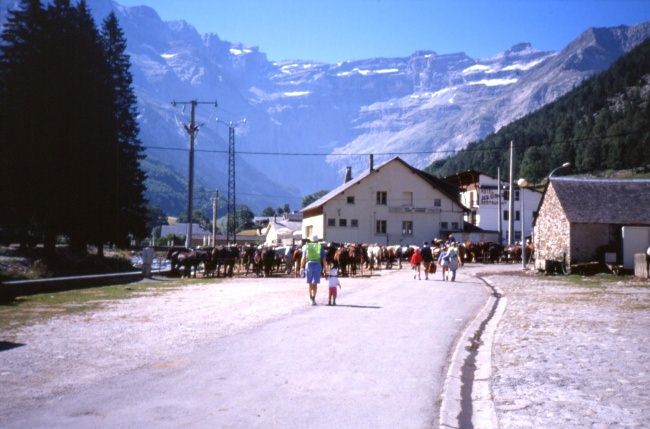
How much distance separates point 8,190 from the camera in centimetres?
3209

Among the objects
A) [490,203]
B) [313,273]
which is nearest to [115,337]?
[313,273]

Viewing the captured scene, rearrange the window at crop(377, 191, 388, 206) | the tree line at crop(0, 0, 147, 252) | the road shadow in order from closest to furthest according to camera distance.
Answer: the road shadow → the tree line at crop(0, 0, 147, 252) → the window at crop(377, 191, 388, 206)

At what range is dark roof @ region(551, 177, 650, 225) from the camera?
35.0 meters

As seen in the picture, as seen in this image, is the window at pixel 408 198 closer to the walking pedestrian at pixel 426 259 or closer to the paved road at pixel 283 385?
the walking pedestrian at pixel 426 259

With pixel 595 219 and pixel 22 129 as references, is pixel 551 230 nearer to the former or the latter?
pixel 595 219

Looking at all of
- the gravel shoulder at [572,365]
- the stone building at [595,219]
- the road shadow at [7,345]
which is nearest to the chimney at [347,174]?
the stone building at [595,219]

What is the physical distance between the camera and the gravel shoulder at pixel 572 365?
638 cm

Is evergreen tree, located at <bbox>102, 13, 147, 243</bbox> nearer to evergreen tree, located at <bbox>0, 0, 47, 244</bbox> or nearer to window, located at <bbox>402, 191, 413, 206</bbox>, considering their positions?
evergreen tree, located at <bbox>0, 0, 47, 244</bbox>

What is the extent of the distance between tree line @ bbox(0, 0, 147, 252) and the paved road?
2500cm

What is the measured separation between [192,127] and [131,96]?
1302 cm

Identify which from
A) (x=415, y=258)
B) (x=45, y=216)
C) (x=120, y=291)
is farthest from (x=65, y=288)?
(x=415, y=258)

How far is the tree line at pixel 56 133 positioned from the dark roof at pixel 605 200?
27.6 metres

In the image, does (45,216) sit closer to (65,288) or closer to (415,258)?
(65,288)

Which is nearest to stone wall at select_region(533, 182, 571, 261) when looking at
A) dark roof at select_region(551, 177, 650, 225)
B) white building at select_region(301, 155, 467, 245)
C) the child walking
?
dark roof at select_region(551, 177, 650, 225)
